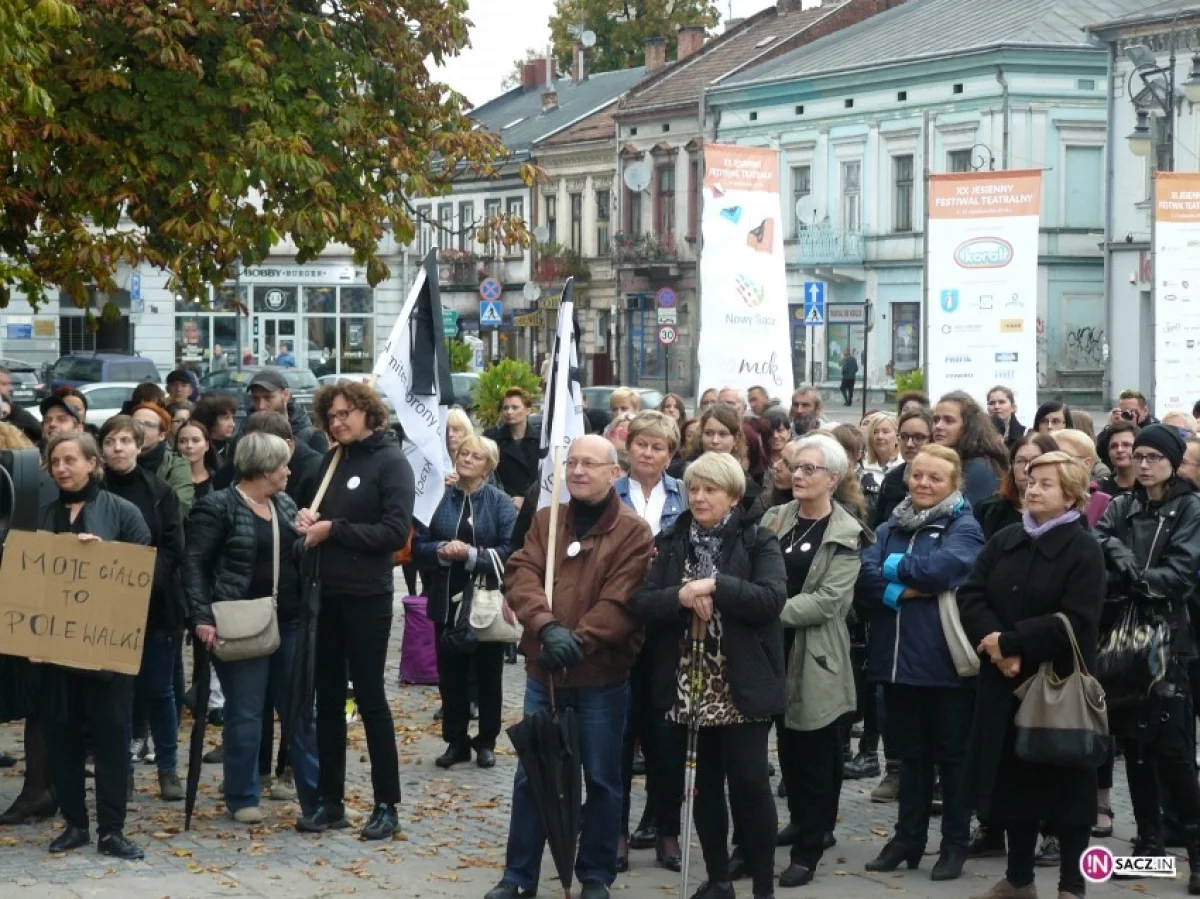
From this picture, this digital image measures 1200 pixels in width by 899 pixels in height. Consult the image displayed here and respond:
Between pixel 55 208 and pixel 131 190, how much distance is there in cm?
95

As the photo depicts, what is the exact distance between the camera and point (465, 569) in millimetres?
11430

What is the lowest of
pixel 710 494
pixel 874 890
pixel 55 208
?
pixel 874 890

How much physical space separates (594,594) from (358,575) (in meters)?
1.49

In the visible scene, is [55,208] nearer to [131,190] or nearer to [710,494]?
[131,190]

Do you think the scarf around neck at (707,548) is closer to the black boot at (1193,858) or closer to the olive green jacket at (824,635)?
the olive green jacket at (824,635)

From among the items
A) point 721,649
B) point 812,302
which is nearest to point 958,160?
point 812,302

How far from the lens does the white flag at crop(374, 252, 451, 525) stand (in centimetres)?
1037

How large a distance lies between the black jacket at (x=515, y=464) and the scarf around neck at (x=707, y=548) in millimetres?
6703

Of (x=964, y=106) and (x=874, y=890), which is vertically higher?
(x=964, y=106)

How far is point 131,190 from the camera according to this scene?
50.2ft

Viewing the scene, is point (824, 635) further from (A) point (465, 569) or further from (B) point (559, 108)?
(B) point (559, 108)

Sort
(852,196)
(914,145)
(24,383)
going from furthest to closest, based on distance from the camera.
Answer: (852,196), (914,145), (24,383)

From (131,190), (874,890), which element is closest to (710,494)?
(874,890)

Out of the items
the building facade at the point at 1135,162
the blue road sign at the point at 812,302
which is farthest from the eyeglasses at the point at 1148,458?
the building facade at the point at 1135,162
